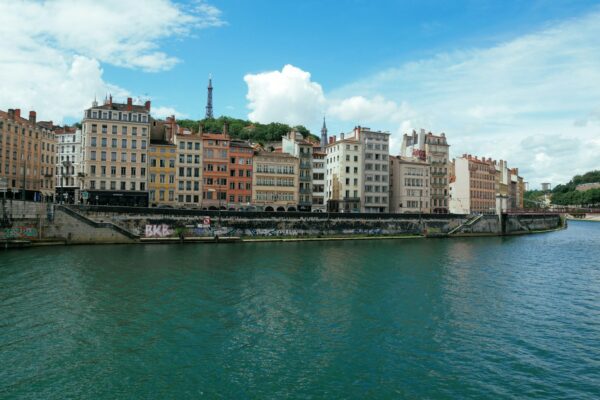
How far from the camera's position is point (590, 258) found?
65.2 meters

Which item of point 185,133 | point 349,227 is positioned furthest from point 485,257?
point 185,133

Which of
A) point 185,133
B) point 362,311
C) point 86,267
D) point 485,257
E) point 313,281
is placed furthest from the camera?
point 185,133

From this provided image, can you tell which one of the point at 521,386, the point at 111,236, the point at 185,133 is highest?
the point at 185,133

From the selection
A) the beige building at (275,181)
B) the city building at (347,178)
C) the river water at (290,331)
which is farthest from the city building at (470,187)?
the river water at (290,331)

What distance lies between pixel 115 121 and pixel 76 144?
2046 inches

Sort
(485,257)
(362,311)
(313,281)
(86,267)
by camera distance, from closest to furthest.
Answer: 1. (362,311)
2. (313,281)
3. (86,267)
4. (485,257)

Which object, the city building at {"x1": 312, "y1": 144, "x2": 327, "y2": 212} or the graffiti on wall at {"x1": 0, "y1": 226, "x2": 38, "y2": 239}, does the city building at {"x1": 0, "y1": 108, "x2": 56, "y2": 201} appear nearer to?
the graffiti on wall at {"x1": 0, "y1": 226, "x2": 38, "y2": 239}

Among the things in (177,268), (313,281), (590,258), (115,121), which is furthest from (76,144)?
(590,258)

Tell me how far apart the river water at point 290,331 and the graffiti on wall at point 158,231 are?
19.5 m

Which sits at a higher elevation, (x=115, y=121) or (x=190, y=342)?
(x=115, y=121)

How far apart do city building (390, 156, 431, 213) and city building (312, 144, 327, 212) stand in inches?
936

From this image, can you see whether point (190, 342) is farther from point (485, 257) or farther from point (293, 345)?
point (485, 257)

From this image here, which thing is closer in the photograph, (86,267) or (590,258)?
(86,267)

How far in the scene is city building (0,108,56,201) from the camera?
8725 cm
